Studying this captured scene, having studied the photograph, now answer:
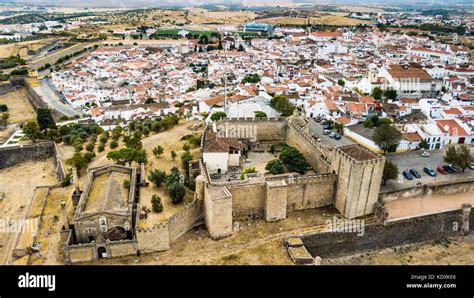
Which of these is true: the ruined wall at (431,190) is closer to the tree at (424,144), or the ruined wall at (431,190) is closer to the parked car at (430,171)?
the parked car at (430,171)

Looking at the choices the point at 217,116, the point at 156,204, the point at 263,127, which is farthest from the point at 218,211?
the point at 217,116

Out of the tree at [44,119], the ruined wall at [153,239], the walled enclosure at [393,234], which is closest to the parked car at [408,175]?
the walled enclosure at [393,234]

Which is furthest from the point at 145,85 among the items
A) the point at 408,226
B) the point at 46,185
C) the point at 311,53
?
the point at 408,226

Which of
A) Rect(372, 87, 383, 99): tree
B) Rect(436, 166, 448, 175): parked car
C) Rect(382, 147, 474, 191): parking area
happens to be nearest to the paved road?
Rect(372, 87, 383, 99): tree

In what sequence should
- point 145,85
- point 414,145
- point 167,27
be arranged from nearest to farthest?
point 414,145
point 145,85
point 167,27

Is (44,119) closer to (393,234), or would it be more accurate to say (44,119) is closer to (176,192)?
(176,192)

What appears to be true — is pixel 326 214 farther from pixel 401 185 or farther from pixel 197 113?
pixel 197 113

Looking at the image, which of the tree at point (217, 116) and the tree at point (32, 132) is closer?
the tree at point (217, 116)
